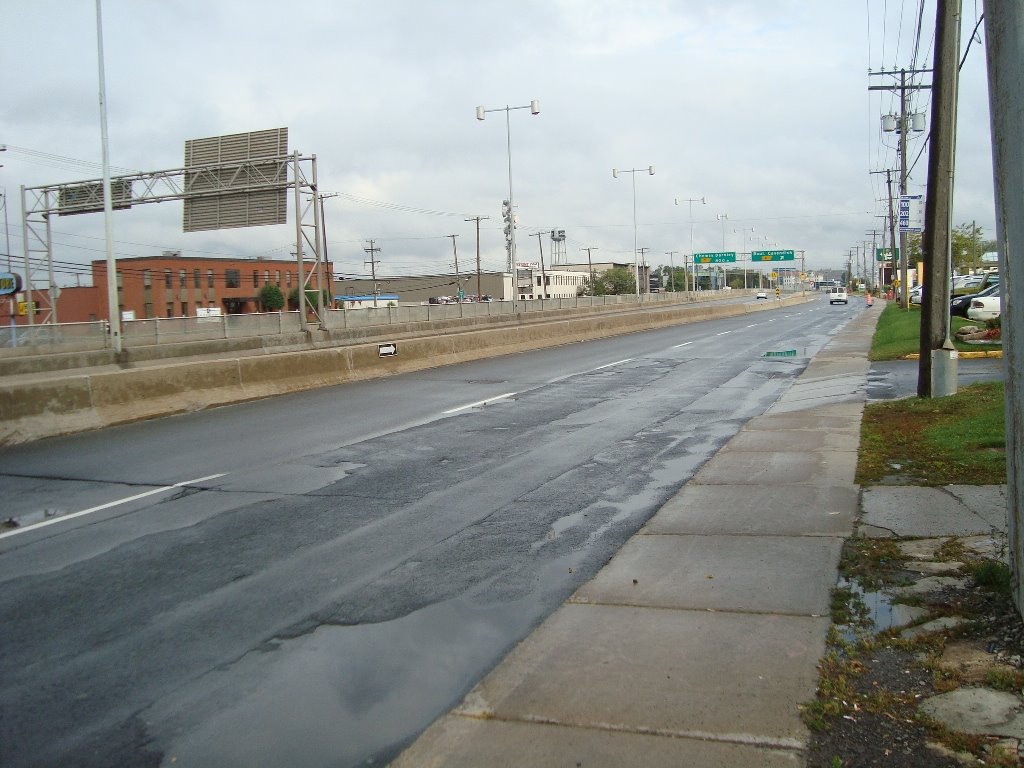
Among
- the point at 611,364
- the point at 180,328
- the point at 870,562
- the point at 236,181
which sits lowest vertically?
the point at 870,562

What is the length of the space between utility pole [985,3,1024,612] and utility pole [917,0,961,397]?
365 inches

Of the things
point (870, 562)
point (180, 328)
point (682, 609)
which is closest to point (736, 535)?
point (870, 562)

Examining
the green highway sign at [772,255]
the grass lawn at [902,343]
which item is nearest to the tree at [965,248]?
the green highway sign at [772,255]

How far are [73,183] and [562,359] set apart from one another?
2286cm

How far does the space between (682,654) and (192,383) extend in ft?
44.6

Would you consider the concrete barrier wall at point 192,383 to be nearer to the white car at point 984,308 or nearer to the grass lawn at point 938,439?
the grass lawn at point 938,439

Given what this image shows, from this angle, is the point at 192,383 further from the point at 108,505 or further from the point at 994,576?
the point at 994,576

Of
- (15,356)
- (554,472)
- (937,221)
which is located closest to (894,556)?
(554,472)

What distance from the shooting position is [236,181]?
34.2m

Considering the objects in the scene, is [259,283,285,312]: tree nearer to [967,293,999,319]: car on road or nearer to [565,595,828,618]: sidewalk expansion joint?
[967,293,999,319]: car on road

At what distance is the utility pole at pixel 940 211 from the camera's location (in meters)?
13.6

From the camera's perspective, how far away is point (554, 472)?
1024 centimetres

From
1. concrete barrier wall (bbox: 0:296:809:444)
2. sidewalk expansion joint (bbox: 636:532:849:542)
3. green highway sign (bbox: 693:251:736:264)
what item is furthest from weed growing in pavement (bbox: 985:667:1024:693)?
green highway sign (bbox: 693:251:736:264)

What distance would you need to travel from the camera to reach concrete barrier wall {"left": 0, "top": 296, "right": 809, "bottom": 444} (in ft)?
44.3
